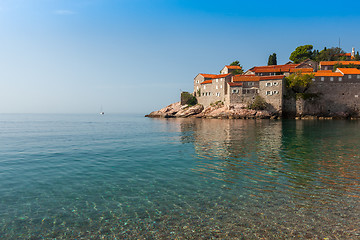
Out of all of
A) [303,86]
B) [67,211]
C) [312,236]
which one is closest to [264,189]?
[312,236]

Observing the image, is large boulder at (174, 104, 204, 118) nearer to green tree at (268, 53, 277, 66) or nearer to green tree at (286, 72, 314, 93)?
green tree at (286, 72, 314, 93)

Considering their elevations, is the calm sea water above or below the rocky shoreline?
below

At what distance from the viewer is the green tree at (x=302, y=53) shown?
346ft

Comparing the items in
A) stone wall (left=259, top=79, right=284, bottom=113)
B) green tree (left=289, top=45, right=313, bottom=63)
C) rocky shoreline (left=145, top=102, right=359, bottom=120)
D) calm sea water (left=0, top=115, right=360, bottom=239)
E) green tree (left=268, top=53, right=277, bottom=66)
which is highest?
green tree (left=289, top=45, right=313, bottom=63)

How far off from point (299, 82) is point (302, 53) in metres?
42.5

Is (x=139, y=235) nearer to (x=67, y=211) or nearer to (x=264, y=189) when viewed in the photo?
(x=67, y=211)

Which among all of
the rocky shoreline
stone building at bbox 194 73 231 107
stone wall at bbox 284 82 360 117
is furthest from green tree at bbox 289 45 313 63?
stone building at bbox 194 73 231 107

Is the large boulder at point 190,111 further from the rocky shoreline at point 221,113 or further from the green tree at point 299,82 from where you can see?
the green tree at point 299,82

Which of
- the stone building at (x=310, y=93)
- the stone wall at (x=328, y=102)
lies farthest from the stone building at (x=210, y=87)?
the stone wall at (x=328, y=102)

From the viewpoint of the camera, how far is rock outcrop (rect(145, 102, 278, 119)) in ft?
247

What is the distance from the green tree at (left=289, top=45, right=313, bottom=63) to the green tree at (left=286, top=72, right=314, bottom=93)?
117ft

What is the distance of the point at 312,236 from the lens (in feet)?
20.0

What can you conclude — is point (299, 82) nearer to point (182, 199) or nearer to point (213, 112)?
point (213, 112)

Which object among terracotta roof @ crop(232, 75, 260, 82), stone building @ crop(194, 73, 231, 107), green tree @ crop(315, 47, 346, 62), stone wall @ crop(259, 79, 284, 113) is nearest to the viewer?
stone wall @ crop(259, 79, 284, 113)
